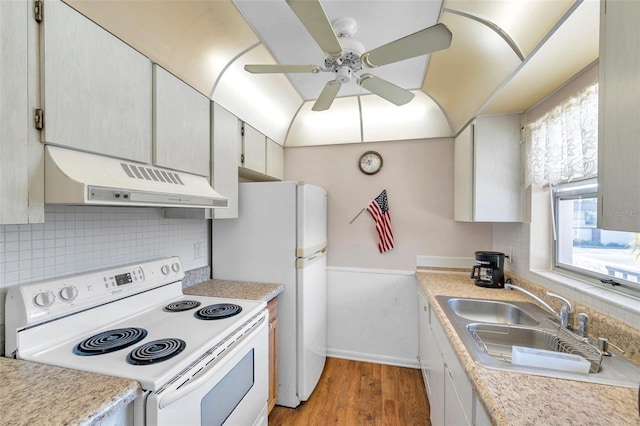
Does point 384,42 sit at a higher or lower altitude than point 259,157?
higher

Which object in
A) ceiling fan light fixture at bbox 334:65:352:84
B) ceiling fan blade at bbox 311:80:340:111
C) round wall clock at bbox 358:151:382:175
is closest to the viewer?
ceiling fan light fixture at bbox 334:65:352:84

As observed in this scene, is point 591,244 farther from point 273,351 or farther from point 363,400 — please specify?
point 273,351

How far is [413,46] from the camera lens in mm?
1188

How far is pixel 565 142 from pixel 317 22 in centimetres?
159

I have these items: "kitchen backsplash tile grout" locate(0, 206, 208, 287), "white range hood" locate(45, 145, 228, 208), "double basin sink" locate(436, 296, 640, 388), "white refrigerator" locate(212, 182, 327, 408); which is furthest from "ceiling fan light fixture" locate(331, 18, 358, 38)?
"double basin sink" locate(436, 296, 640, 388)

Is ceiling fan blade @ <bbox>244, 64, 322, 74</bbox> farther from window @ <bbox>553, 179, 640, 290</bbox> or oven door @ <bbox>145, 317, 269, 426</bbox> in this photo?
A: window @ <bbox>553, 179, 640, 290</bbox>

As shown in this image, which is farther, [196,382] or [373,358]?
[373,358]

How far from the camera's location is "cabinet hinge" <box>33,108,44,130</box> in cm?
90

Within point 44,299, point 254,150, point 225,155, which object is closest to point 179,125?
point 225,155

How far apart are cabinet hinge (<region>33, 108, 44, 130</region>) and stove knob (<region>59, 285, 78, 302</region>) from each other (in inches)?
27.4

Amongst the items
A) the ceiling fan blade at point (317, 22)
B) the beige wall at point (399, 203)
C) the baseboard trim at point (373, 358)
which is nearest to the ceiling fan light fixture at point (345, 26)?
the ceiling fan blade at point (317, 22)

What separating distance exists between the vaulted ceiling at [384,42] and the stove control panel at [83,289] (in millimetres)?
1118

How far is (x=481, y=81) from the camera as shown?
184cm

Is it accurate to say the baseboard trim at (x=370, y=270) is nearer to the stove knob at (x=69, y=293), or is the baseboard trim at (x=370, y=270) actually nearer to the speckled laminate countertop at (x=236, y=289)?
the speckled laminate countertop at (x=236, y=289)
